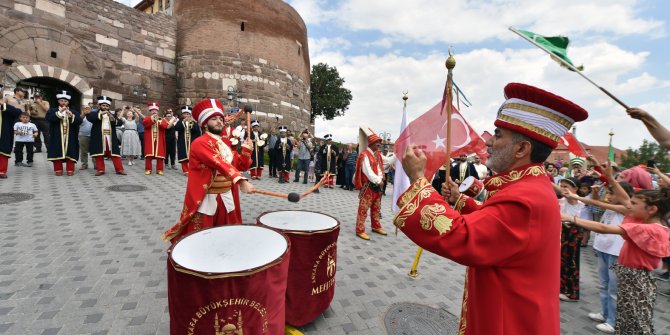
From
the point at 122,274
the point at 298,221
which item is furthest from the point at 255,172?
the point at 298,221

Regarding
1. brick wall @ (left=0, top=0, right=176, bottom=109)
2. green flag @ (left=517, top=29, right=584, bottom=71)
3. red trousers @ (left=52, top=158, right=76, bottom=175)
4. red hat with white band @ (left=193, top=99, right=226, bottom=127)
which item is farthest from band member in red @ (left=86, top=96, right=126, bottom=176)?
green flag @ (left=517, top=29, right=584, bottom=71)

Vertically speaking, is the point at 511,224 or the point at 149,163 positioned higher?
the point at 511,224

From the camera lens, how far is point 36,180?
7.97m

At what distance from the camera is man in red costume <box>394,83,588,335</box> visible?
1.27 meters

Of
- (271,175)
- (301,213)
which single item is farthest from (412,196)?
(271,175)

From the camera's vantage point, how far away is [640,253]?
2.94 metres

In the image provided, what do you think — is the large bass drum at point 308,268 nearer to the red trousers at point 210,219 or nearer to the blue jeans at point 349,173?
the red trousers at point 210,219

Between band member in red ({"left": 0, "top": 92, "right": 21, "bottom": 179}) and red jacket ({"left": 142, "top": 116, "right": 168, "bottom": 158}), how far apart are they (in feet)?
10.5

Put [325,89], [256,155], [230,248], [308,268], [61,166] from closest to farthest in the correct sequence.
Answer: [230,248] < [308,268] < [61,166] < [256,155] < [325,89]

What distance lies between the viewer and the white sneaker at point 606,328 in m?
3.37

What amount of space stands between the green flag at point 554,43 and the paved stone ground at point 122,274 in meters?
2.88

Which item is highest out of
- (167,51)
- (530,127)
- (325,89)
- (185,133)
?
(325,89)

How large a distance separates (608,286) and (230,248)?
440cm

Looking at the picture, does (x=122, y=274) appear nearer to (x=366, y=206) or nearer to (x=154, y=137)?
(x=366, y=206)
